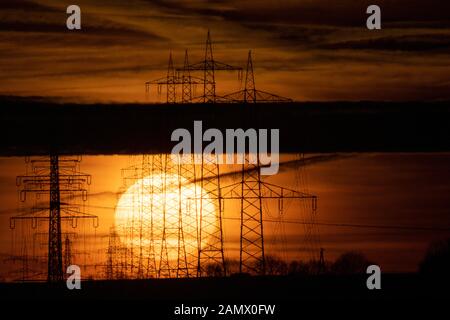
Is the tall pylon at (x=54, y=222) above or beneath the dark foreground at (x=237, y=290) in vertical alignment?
above

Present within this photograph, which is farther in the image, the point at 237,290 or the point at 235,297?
the point at 237,290

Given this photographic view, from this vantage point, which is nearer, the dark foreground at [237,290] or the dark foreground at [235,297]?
the dark foreground at [235,297]

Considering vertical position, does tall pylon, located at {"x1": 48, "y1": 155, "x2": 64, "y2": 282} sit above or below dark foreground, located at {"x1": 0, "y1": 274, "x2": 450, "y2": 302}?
above

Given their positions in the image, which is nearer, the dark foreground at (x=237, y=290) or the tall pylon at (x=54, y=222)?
the tall pylon at (x=54, y=222)

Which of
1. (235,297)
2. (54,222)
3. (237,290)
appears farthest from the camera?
(237,290)

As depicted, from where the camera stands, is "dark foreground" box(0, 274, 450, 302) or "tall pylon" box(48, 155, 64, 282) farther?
"dark foreground" box(0, 274, 450, 302)

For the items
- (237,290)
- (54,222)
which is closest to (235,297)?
(237,290)

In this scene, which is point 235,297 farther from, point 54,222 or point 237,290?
point 54,222

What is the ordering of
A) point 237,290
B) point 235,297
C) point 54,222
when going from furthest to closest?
point 237,290
point 235,297
point 54,222

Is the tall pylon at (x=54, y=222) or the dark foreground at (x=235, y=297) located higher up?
the tall pylon at (x=54, y=222)
